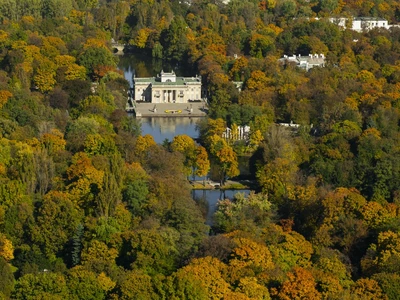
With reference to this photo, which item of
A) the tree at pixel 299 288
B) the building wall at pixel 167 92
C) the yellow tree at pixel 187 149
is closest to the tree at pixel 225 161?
the yellow tree at pixel 187 149

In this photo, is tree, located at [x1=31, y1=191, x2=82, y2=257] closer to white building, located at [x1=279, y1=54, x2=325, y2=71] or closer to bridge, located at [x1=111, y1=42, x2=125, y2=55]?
white building, located at [x1=279, y1=54, x2=325, y2=71]

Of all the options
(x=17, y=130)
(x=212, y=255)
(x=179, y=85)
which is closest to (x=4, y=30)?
(x=179, y=85)

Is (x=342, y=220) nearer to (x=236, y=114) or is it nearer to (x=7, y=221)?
(x=7, y=221)

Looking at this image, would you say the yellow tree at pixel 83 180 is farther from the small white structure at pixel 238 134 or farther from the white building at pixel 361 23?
the white building at pixel 361 23

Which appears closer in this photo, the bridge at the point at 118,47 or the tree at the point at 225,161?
the tree at the point at 225,161

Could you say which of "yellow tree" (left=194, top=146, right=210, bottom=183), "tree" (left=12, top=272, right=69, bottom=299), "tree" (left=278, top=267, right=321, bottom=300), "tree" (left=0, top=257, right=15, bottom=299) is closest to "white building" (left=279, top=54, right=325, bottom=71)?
"yellow tree" (left=194, top=146, right=210, bottom=183)
